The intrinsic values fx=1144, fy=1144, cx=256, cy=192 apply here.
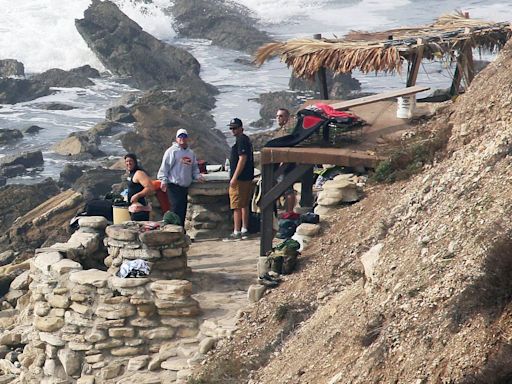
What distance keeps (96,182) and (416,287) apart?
19553mm

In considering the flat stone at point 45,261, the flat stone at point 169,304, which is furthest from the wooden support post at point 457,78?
the flat stone at point 45,261

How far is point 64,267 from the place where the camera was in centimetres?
1188

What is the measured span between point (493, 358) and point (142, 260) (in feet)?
19.4

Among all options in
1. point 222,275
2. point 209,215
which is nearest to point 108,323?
point 222,275

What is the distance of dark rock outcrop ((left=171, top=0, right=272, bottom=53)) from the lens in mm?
50575

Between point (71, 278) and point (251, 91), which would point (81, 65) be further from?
point (71, 278)

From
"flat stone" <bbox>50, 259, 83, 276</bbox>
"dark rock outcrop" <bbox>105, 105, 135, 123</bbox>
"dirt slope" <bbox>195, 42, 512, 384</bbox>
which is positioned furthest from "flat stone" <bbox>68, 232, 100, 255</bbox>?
"dark rock outcrop" <bbox>105, 105, 135, 123</bbox>

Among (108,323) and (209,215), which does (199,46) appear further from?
(108,323)

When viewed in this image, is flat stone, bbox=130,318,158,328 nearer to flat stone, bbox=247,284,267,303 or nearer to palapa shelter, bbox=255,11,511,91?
flat stone, bbox=247,284,267,303

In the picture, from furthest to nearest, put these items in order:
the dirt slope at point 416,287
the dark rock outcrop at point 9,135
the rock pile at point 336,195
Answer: the dark rock outcrop at point 9,135, the rock pile at point 336,195, the dirt slope at point 416,287

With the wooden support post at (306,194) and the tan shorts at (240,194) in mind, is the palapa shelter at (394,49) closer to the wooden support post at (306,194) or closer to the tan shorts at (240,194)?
the wooden support post at (306,194)

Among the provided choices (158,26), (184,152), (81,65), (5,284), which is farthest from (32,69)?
(184,152)

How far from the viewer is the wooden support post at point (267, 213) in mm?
11945

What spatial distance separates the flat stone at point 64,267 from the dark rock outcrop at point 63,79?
105ft
